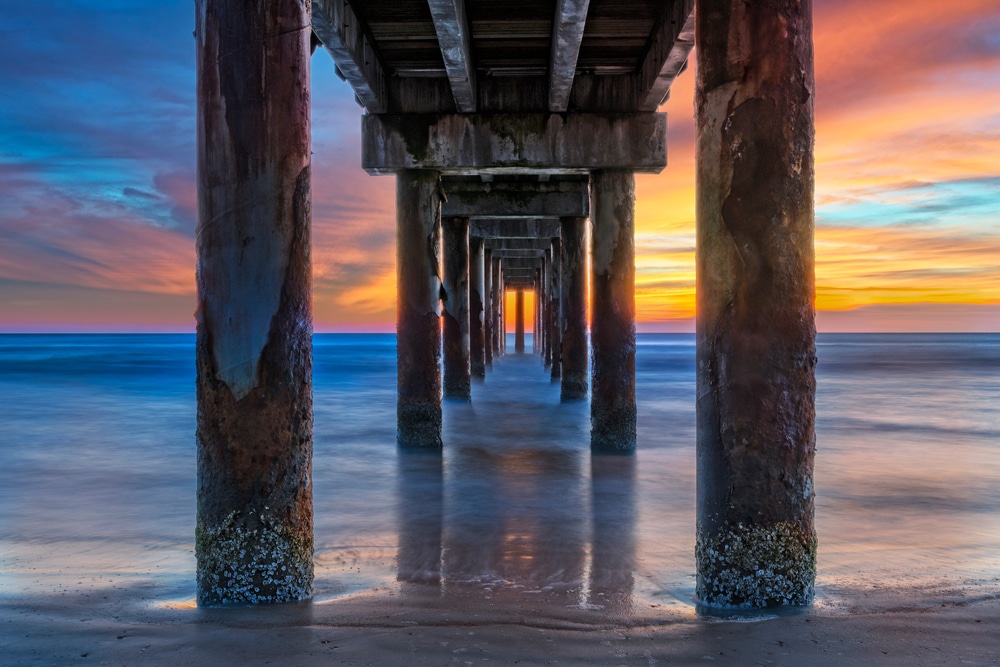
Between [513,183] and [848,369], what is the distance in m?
24.1

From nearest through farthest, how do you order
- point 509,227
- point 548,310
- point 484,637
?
point 484,637 → point 509,227 → point 548,310

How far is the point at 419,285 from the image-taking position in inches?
314

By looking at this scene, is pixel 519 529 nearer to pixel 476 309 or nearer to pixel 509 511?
pixel 509 511

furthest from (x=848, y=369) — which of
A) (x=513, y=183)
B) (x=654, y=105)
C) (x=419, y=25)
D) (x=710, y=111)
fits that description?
(x=710, y=111)

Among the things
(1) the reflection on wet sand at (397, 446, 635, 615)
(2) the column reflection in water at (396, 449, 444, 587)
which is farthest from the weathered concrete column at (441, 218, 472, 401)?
(1) the reflection on wet sand at (397, 446, 635, 615)

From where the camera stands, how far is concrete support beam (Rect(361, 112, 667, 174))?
25.6 feet

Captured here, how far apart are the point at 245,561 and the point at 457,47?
4644 mm

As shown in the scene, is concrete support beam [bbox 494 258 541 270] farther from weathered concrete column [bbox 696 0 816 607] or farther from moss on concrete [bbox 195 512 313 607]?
moss on concrete [bbox 195 512 313 607]

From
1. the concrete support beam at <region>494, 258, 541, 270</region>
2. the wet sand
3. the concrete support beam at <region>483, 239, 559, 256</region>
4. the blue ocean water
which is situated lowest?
the blue ocean water

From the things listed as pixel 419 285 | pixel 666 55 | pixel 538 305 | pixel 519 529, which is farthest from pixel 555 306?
pixel 538 305

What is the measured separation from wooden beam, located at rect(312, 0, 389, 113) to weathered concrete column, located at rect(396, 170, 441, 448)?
954 millimetres

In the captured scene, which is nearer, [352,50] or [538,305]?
[352,50]

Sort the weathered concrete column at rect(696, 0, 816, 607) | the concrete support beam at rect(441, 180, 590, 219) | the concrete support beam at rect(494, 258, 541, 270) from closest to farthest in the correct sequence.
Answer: the weathered concrete column at rect(696, 0, 816, 607), the concrete support beam at rect(441, 180, 590, 219), the concrete support beam at rect(494, 258, 541, 270)

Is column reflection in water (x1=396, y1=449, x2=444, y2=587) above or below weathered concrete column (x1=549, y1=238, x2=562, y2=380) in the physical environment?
below
